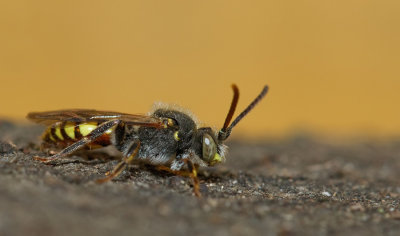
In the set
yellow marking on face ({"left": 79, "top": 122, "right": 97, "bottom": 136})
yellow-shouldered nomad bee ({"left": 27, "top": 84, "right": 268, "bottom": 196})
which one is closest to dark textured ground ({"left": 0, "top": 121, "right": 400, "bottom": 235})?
yellow-shouldered nomad bee ({"left": 27, "top": 84, "right": 268, "bottom": 196})

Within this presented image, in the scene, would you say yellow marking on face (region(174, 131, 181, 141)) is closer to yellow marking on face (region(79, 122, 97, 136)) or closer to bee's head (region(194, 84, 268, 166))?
bee's head (region(194, 84, 268, 166))

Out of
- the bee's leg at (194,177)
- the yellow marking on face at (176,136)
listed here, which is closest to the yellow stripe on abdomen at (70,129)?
the yellow marking on face at (176,136)

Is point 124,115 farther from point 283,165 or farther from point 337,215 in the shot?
point 283,165

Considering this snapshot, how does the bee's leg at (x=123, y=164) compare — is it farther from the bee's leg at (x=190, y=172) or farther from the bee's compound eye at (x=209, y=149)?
the bee's compound eye at (x=209, y=149)

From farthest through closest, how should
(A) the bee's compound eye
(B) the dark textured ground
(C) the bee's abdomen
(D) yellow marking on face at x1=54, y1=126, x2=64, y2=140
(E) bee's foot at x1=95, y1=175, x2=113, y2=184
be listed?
1. (D) yellow marking on face at x1=54, y1=126, x2=64, y2=140
2. (C) the bee's abdomen
3. (A) the bee's compound eye
4. (E) bee's foot at x1=95, y1=175, x2=113, y2=184
5. (B) the dark textured ground

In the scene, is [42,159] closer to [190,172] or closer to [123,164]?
[123,164]

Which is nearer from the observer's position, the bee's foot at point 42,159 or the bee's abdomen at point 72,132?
the bee's foot at point 42,159

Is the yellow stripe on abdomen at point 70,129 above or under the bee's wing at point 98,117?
under

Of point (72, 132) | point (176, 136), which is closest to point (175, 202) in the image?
point (176, 136)

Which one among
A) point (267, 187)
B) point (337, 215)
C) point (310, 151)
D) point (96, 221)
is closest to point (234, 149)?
point (310, 151)
